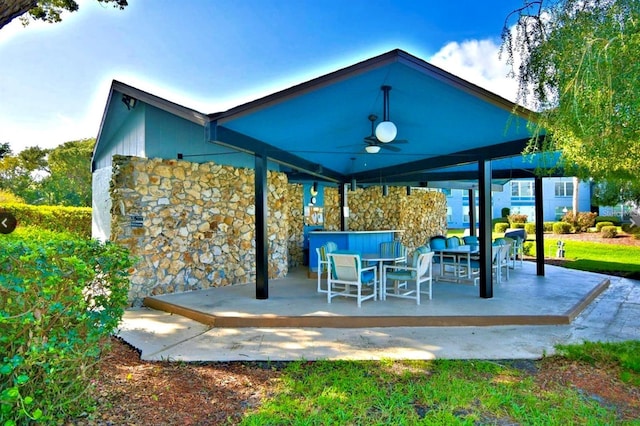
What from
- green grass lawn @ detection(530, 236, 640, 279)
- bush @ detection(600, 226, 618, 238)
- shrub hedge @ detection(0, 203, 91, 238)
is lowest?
green grass lawn @ detection(530, 236, 640, 279)

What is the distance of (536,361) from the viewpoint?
366 cm

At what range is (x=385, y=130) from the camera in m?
5.18

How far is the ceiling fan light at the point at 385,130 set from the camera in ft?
16.9

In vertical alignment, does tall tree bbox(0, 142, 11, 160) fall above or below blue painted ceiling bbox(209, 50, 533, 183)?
above

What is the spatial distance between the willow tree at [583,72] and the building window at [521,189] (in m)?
31.8

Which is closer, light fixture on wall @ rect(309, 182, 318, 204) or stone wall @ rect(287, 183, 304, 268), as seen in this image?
stone wall @ rect(287, 183, 304, 268)

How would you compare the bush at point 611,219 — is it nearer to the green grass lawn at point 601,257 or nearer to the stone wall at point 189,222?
the green grass lawn at point 601,257

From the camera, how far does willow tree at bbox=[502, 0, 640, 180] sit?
2137 millimetres

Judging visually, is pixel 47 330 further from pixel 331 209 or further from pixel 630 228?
pixel 630 228

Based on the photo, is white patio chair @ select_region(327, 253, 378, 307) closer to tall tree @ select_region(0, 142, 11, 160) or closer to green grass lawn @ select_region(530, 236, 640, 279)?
green grass lawn @ select_region(530, 236, 640, 279)

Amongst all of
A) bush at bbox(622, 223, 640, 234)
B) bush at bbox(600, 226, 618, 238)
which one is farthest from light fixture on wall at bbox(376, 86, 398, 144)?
bush at bbox(622, 223, 640, 234)

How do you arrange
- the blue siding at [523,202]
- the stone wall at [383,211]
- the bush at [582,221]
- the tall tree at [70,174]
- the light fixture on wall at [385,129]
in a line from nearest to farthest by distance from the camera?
1. the light fixture on wall at [385,129]
2. the stone wall at [383,211]
3. the tall tree at [70,174]
4. the bush at [582,221]
5. the blue siding at [523,202]

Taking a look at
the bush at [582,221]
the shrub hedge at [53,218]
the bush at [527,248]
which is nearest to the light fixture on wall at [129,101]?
the shrub hedge at [53,218]

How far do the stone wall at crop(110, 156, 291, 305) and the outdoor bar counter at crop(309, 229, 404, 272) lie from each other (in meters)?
0.87
